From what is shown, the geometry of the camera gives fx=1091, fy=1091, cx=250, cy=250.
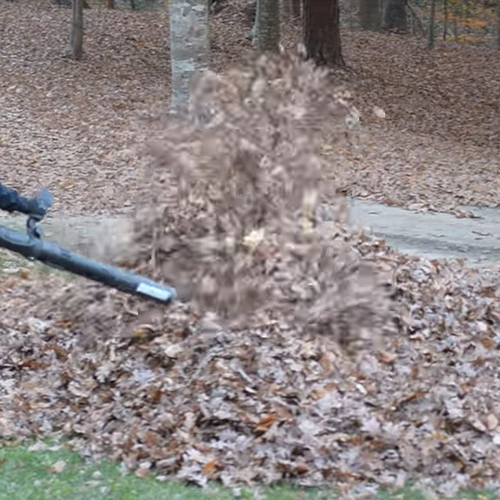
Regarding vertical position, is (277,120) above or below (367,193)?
above

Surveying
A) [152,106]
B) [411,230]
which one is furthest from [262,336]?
[152,106]

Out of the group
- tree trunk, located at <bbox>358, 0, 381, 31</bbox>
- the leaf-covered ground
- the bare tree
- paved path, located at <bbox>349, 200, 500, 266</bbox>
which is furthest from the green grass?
tree trunk, located at <bbox>358, 0, 381, 31</bbox>

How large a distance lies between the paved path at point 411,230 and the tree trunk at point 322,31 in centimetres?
911

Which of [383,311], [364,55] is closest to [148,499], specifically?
[383,311]

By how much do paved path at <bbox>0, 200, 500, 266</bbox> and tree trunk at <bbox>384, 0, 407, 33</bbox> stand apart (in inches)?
650

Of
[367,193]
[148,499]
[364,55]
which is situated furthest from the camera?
[364,55]

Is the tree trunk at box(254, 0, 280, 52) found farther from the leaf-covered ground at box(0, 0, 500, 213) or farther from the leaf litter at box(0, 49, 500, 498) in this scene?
the leaf litter at box(0, 49, 500, 498)

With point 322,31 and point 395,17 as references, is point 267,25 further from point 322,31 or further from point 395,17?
point 395,17

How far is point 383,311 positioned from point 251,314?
2.96ft

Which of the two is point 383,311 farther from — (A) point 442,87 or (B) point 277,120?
(A) point 442,87

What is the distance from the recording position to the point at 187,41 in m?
11.9

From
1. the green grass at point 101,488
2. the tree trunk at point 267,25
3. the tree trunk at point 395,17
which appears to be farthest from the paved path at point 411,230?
the tree trunk at point 395,17

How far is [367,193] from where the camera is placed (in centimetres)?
1398

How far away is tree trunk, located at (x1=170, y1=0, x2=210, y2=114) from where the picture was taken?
11.8 meters
